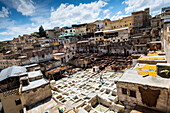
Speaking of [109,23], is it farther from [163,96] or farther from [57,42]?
[163,96]

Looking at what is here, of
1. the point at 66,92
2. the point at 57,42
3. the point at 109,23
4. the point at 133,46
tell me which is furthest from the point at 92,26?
the point at 66,92

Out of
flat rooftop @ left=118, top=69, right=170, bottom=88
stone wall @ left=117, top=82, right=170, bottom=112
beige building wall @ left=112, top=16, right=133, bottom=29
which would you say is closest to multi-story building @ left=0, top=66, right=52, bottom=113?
stone wall @ left=117, top=82, right=170, bottom=112

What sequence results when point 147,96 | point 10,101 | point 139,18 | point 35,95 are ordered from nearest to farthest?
1. point 147,96
2. point 35,95
3. point 10,101
4. point 139,18

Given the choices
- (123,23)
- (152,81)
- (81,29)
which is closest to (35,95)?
(152,81)

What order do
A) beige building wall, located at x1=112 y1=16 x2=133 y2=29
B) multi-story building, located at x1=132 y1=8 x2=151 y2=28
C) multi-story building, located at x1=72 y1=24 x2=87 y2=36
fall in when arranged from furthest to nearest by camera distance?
multi-story building, located at x1=72 y1=24 x2=87 y2=36 → beige building wall, located at x1=112 y1=16 x2=133 y2=29 → multi-story building, located at x1=132 y1=8 x2=151 y2=28

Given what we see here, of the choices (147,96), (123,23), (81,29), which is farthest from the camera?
(81,29)

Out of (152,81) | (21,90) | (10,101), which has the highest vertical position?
(152,81)

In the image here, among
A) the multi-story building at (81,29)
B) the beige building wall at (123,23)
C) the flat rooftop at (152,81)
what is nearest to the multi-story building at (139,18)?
the beige building wall at (123,23)

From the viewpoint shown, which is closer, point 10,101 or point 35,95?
point 35,95

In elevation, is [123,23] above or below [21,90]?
above

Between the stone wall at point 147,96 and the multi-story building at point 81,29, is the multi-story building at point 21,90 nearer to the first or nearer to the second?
the stone wall at point 147,96

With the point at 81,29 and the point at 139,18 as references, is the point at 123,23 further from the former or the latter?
the point at 81,29

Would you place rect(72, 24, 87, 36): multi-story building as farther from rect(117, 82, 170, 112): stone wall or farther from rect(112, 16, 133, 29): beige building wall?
rect(117, 82, 170, 112): stone wall

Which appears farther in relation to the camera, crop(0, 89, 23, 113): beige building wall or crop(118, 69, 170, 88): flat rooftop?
crop(0, 89, 23, 113): beige building wall
